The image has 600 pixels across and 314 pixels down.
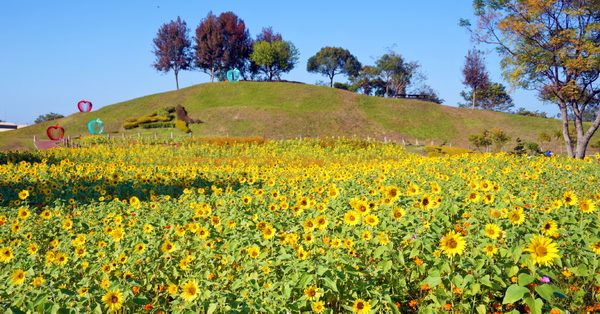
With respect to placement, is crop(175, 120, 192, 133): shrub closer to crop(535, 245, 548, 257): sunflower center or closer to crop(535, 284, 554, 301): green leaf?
crop(535, 245, 548, 257): sunflower center

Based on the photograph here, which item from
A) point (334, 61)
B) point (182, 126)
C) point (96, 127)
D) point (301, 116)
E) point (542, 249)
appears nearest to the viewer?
point (542, 249)

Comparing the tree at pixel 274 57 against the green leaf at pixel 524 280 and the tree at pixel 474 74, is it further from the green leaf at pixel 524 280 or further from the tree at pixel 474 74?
the green leaf at pixel 524 280

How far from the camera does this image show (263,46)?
73.1m

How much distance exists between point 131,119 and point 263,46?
117 ft

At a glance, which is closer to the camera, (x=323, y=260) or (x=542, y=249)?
(x=542, y=249)

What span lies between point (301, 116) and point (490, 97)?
41.1 meters

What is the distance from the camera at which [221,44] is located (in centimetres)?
7150

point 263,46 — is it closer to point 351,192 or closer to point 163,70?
point 163,70

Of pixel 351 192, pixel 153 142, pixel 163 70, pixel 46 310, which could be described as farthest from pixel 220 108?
pixel 46 310

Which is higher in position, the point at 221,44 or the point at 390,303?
the point at 221,44

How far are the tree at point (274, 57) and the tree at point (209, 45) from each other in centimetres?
655

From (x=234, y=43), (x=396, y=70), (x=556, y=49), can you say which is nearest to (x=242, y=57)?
(x=234, y=43)

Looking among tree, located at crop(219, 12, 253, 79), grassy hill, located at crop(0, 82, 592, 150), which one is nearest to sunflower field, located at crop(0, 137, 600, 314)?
grassy hill, located at crop(0, 82, 592, 150)

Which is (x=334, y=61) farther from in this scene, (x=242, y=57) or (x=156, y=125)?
(x=156, y=125)
